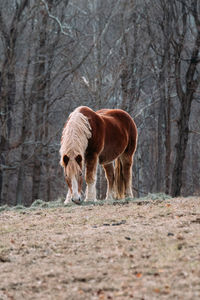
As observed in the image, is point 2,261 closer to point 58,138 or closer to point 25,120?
point 25,120

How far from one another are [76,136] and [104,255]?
12.8 feet

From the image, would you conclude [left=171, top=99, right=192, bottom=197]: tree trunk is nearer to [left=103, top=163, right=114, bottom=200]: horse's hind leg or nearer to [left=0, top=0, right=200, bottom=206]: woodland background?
[left=0, top=0, right=200, bottom=206]: woodland background

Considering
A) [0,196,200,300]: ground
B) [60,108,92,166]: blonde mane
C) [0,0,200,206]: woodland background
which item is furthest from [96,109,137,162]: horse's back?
[0,0,200,206]: woodland background

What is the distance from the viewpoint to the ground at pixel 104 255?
3900 mm

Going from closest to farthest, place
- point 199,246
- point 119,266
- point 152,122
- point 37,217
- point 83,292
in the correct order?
point 83,292 → point 119,266 → point 199,246 → point 37,217 → point 152,122

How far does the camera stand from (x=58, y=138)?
20719 millimetres

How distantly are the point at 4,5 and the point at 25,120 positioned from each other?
156 inches

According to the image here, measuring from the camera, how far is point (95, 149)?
30.0 ft

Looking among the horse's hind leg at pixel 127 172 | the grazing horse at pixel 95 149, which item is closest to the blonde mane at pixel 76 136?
the grazing horse at pixel 95 149

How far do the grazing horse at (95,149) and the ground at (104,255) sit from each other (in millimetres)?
1233

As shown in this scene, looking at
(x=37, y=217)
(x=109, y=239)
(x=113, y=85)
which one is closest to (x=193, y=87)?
(x=113, y=85)

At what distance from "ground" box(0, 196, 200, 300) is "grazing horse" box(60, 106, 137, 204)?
123cm

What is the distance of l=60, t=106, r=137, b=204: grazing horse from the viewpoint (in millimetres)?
8344

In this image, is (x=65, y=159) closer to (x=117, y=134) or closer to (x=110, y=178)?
(x=117, y=134)
